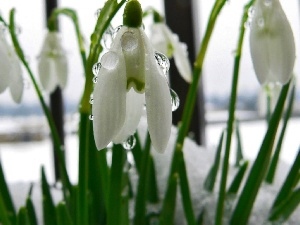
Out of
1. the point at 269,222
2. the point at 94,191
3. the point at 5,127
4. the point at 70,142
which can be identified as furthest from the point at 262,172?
the point at 5,127

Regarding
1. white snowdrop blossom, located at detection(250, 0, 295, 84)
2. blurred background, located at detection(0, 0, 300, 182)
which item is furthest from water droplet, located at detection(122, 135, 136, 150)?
blurred background, located at detection(0, 0, 300, 182)

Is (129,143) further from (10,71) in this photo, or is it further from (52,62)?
(52,62)

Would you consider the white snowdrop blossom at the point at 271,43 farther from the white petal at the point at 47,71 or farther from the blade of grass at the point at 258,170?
the white petal at the point at 47,71

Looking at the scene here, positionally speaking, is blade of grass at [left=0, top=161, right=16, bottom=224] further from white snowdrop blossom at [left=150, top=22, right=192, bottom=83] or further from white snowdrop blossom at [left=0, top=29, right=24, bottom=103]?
white snowdrop blossom at [left=150, top=22, right=192, bottom=83]

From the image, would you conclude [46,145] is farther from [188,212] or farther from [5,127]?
[188,212]

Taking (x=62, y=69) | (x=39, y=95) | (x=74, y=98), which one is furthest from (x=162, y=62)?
(x=74, y=98)

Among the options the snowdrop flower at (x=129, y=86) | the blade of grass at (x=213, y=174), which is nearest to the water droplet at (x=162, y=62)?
the snowdrop flower at (x=129, y=86)
